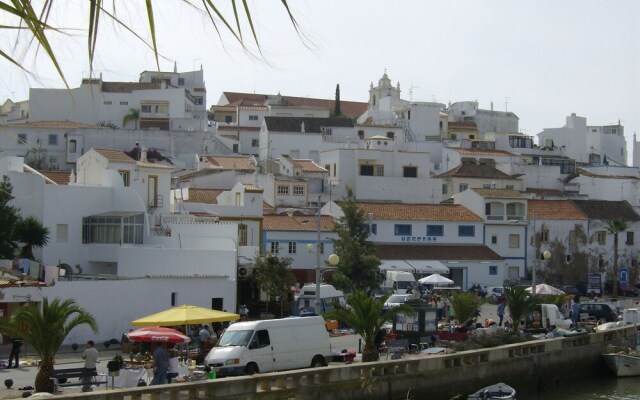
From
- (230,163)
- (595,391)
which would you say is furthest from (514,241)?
(595,391)

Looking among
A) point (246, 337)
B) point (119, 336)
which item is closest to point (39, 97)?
point (119, 336)

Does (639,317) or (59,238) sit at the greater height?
(59,238)

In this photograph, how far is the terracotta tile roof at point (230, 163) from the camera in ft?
234

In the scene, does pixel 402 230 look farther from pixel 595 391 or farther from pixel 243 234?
pixel 595 391

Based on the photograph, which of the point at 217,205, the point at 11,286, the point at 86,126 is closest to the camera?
the point at 11,286

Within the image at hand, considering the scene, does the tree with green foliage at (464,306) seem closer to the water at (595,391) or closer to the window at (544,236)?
the water at (595,391)

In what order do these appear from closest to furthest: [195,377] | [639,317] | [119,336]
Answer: [195,377], [119,336], [639,317]

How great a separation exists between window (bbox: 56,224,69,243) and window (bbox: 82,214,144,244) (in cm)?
76

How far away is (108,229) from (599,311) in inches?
765

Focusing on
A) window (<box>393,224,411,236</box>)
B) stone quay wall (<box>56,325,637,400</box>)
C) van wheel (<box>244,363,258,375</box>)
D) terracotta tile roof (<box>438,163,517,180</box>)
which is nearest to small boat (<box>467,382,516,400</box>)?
stone quay wall (<box>56,325,637,400</box>)

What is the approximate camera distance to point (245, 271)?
41375mm

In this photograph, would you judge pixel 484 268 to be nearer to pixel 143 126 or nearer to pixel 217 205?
pixel 217 205

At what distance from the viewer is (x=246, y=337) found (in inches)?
936

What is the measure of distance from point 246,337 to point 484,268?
37.0 meters
